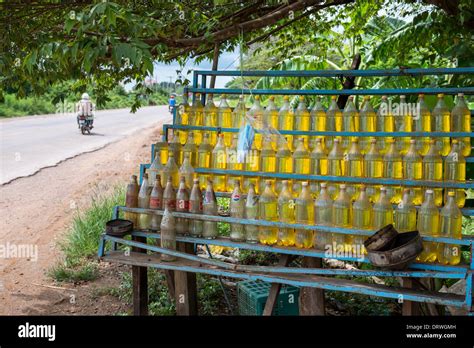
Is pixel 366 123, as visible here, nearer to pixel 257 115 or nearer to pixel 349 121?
pixel 349 121

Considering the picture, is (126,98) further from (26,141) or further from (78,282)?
(78,282)

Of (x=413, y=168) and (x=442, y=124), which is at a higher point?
(x=442, y=124)

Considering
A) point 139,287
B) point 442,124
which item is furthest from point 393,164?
point 139,287

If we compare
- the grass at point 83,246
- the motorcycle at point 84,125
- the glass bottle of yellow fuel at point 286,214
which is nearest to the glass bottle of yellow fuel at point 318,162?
the glass bottle of yellow fuel at point 286,214

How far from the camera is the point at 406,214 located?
3.91 m

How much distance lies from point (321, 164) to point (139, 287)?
2.05m

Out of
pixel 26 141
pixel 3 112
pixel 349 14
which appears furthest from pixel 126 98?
pixel 349 14

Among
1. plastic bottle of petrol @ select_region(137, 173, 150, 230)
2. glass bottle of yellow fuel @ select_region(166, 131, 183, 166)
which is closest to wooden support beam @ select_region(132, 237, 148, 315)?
plastic bottle of petrol @ select_region(137, 173, 150, 230)

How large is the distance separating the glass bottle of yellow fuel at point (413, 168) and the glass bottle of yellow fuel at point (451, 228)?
316 mm

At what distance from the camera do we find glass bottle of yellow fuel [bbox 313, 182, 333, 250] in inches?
159

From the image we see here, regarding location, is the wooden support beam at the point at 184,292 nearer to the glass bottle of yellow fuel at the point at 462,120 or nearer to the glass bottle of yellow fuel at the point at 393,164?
the glass bottle of yellow fuel at the point at 393,164

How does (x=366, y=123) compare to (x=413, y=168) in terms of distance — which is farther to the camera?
(x=366, y=123)

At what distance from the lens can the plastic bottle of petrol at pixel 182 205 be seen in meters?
4.50

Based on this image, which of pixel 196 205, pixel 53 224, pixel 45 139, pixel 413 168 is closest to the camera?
pixel 413 168
